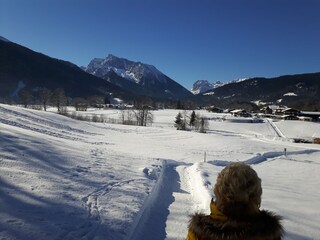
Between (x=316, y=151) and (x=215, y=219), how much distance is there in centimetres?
5197

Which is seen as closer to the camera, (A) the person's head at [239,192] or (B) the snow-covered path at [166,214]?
(A) the person's head at [239,192]

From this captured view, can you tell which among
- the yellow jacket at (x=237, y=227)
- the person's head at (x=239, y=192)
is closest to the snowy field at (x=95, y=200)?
the yellow jacket at (x=237, y=227)

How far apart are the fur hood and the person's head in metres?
0.09

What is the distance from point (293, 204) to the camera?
12.2 metres

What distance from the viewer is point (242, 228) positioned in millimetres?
3650

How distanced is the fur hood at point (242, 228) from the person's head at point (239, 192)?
0.30ft

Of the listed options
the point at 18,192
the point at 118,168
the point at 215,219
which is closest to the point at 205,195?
the point at 118,168

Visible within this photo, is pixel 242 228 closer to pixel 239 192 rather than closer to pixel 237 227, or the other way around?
pixel 237 227

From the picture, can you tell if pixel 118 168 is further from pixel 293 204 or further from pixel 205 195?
pixel 293 204

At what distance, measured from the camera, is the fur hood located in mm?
3635

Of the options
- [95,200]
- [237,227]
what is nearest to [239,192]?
[237,227]

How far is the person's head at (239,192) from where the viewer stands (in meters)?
3.65

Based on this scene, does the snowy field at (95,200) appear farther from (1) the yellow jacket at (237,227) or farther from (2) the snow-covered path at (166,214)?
(1) the yellow jacket at (237,227)

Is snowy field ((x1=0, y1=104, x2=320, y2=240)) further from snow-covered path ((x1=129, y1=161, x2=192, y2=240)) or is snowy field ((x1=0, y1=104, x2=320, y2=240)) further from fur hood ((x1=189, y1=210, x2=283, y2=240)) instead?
fur hood ((x1=189, y1=210, x2=283, y2=240))
